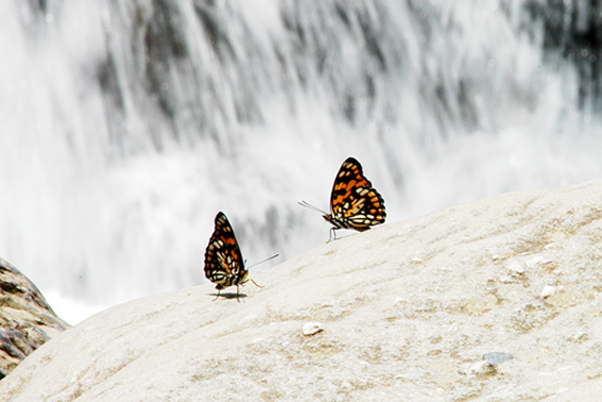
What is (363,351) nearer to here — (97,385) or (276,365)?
(276,365)

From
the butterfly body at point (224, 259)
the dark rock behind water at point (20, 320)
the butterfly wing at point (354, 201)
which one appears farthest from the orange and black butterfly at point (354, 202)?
the dark rock behind water at point (20, 320)

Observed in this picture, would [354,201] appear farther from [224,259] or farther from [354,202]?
[224,259]

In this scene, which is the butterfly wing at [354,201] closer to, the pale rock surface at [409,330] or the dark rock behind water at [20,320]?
the pale rock surface at [409,330]

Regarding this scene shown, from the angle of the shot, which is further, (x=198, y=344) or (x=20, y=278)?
(x=20, y=278)

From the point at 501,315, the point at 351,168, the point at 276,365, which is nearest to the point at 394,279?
the point at 501,315

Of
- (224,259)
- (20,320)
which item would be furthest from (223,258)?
(20,320)

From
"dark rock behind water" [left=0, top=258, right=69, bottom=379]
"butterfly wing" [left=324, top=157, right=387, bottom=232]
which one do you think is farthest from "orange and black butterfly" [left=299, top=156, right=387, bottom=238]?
"dark rock behind water" [left=0, top=258, right=69, bottom=379]
